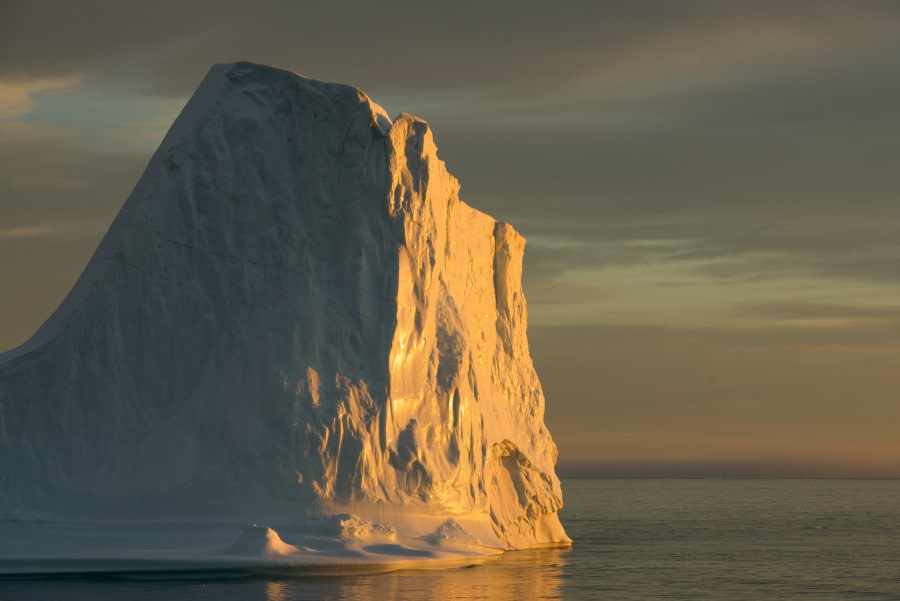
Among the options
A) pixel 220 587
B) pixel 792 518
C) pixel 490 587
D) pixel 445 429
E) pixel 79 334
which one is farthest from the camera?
pixel 792 518

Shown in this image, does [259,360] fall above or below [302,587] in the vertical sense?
above

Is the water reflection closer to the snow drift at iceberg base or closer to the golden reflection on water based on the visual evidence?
the golden reflection on water

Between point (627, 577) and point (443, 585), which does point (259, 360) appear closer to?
point (443, 585)

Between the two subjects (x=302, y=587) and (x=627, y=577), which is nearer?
(x=302, y=587)

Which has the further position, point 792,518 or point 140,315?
point 792,518

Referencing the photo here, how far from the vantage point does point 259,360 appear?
103 ft

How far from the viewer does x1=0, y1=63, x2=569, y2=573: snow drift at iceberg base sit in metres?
30.4

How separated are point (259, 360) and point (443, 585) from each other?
6.85 metres

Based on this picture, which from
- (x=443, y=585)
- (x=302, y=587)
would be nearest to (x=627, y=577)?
(x=443, y=585)

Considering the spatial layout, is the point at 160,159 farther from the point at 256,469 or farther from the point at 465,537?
the point at 465,537

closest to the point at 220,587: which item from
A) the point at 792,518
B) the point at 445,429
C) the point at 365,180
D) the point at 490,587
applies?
the point at 490,587

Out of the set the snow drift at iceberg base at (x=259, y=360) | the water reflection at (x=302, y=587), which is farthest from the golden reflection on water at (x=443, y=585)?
the snow drift at iceberg base at (x=259, y=360)

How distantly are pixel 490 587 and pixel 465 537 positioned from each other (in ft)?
11.2

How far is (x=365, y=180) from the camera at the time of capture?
33156 millimetres
